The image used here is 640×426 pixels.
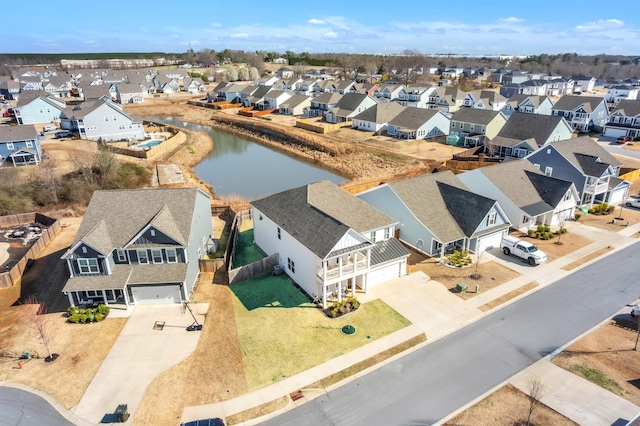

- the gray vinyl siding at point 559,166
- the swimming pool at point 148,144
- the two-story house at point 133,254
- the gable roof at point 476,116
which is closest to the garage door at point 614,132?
the gable roof at point 476,116

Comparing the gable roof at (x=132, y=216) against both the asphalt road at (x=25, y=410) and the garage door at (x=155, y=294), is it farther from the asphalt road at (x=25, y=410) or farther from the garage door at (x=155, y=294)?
the asphalt road at (x=25, y=410)

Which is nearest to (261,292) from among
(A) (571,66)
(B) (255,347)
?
(B) (255,347)

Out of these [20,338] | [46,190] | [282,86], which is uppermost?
[282,86]

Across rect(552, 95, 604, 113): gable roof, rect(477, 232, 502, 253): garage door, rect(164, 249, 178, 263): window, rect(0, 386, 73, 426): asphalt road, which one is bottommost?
rect(0, 386, 73, 426): asphalt road

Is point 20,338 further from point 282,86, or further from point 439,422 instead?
point 282,86

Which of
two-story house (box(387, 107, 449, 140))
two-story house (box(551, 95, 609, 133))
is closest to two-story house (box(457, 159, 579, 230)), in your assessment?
two-story house (box(387, 107, 449, 140))

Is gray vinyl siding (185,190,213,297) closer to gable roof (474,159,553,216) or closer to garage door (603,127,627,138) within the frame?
gable roof (474,159,553,216)
